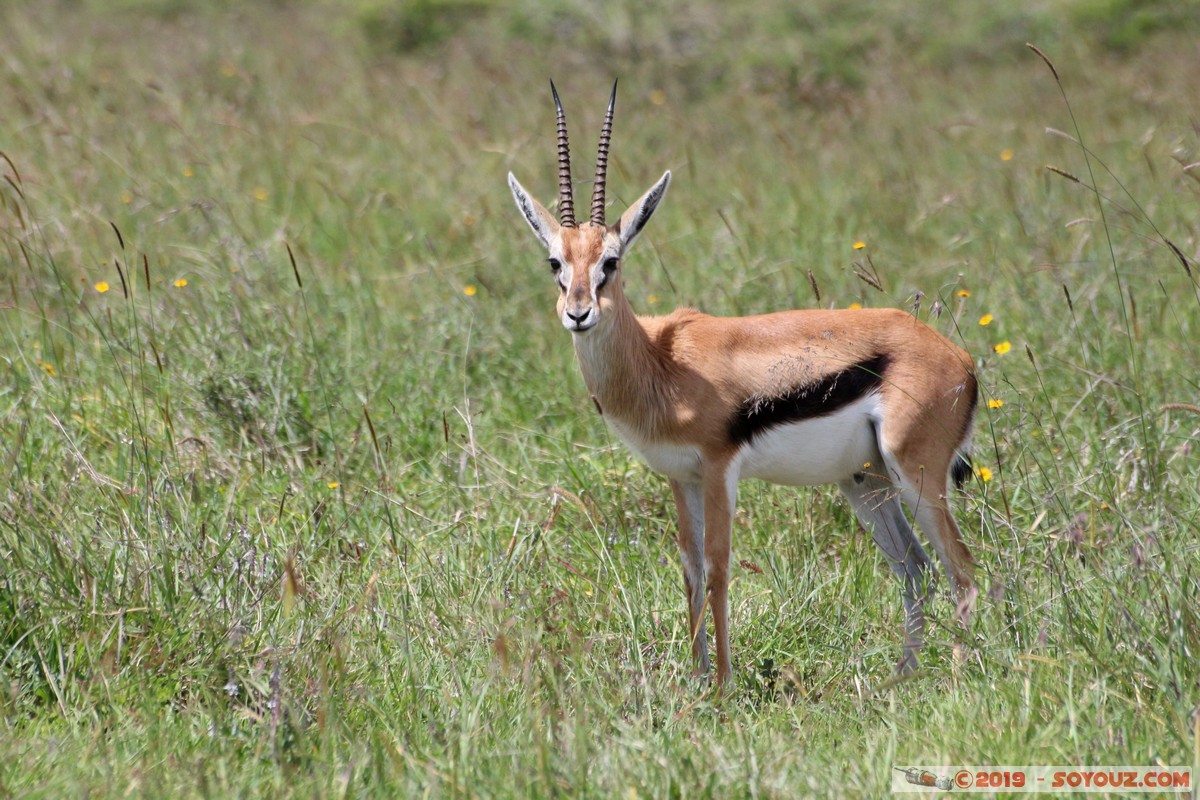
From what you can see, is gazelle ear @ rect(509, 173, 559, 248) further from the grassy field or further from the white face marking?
the grassy field

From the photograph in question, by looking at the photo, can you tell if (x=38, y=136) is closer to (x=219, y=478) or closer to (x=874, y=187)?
(x=219, y=478)

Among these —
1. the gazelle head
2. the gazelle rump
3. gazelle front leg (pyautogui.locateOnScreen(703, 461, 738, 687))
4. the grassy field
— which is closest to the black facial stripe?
the gazelle rump

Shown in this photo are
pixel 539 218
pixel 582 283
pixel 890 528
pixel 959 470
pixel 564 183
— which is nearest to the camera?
pixel 582 283

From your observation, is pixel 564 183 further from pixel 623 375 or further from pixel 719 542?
pixel 719 542

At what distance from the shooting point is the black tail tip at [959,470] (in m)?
4.54

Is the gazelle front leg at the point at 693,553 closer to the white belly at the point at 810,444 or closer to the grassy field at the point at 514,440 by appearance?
the grassy field at the point at 514,440

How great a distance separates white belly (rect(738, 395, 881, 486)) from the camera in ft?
14.5

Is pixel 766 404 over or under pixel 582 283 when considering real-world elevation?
under

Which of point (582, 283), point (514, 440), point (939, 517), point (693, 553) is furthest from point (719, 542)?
point (514, 440)

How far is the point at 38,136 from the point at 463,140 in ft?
9.49

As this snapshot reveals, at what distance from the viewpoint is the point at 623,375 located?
14.4 ft

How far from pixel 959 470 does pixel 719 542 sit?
3.38 ft

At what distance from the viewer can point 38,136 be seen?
8.40m

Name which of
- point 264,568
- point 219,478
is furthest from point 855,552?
point 219,478
